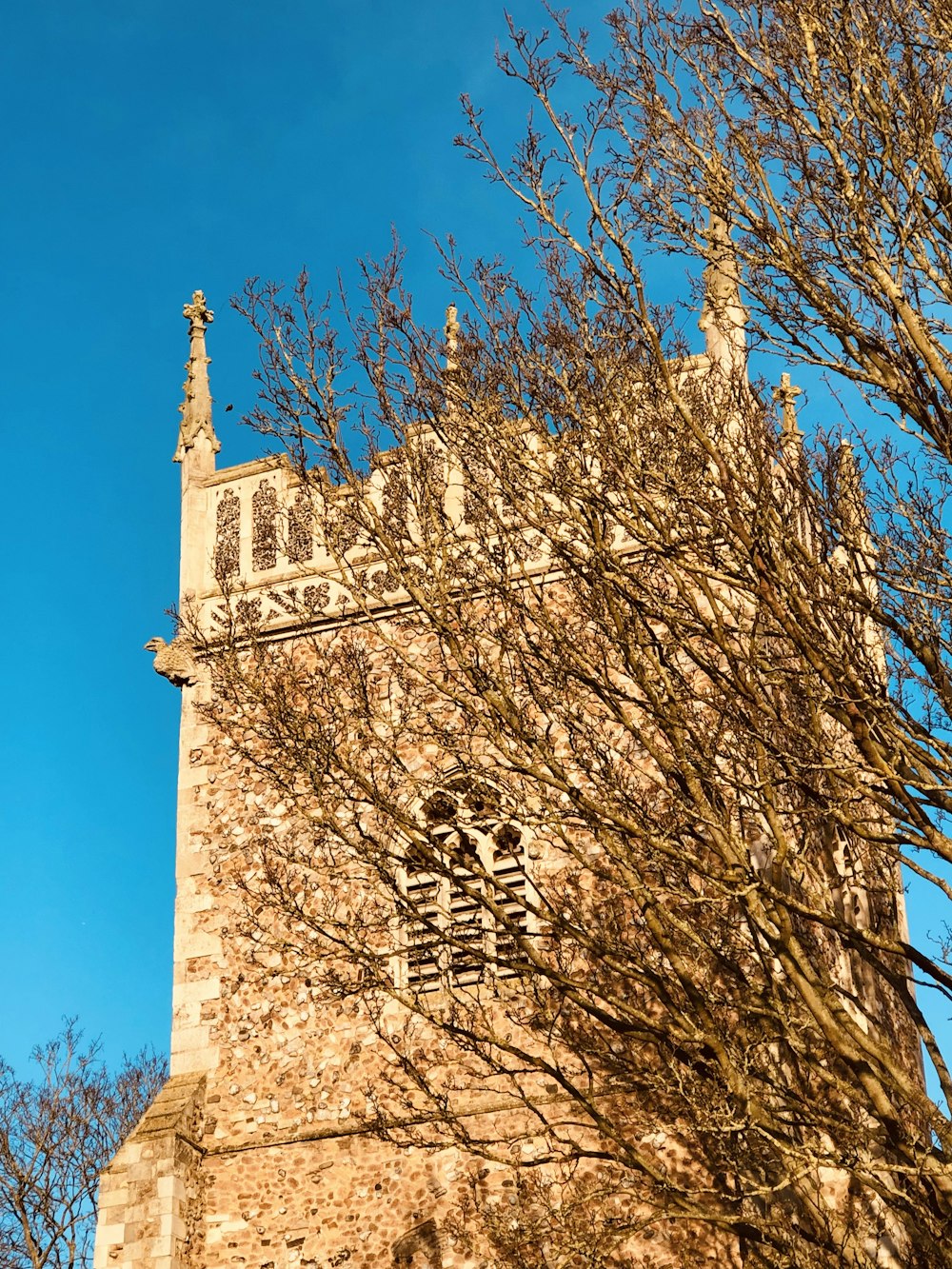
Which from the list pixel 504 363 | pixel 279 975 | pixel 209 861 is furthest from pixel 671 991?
pixel 209 861

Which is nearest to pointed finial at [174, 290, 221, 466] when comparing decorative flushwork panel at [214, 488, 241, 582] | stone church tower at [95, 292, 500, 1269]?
decorative flushwork panel at [214, 488, 241, 582]

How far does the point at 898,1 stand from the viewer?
27.3ft

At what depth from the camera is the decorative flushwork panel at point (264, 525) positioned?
14.4m

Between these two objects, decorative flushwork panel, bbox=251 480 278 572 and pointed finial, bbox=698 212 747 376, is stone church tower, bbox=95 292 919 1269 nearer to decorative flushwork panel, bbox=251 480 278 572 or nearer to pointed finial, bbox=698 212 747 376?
decorative flushwork panel, bbox=251 480 278 572

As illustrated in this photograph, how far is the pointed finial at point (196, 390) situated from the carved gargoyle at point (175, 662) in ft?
6.46

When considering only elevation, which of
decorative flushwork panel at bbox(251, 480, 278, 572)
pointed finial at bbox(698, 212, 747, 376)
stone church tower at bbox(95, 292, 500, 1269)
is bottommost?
stone church tower at bbox(95, 292, 500, 1269)

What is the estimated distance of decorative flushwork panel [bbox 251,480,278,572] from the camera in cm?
1441

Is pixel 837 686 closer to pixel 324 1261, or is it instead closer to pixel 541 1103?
pixel 541 1103

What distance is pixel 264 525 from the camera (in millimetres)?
14570

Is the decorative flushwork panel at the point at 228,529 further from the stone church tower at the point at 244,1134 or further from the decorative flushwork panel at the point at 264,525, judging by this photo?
the stone church tower at the point at 244,1134

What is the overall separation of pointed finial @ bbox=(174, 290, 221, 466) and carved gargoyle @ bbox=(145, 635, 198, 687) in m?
1.97

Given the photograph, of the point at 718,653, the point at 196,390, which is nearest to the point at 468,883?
the point at 718,653

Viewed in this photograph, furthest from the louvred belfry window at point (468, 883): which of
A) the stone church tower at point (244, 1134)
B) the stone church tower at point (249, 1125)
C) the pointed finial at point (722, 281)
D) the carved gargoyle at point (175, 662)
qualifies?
the pointed finial at point (722, 281)

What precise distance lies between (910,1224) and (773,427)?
4.06 meters
